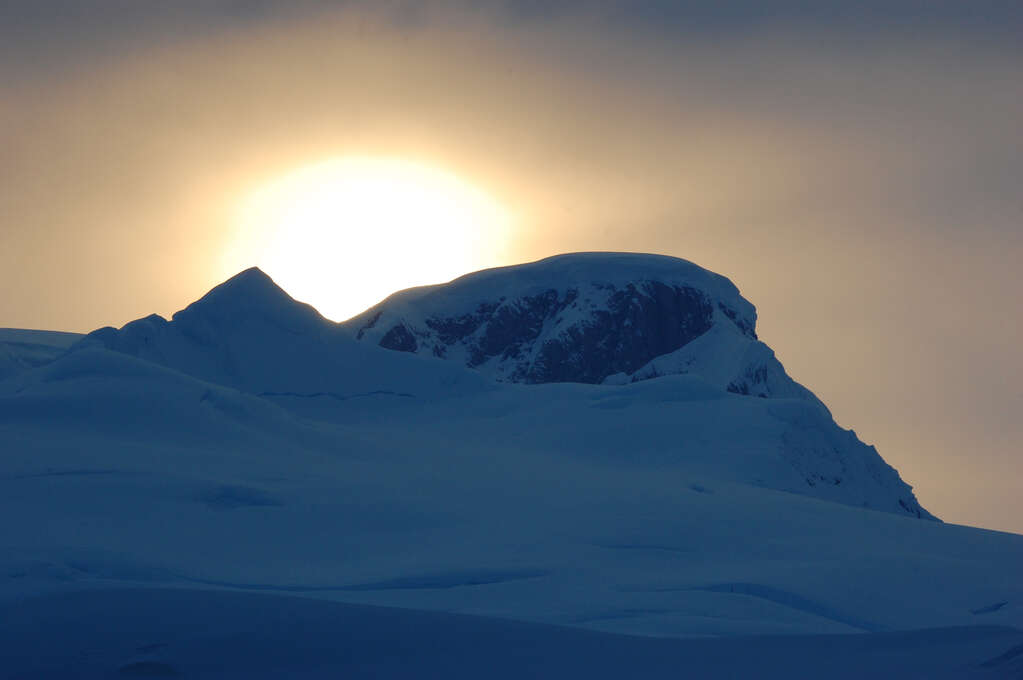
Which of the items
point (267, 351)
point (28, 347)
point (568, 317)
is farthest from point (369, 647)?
point (568, 317)

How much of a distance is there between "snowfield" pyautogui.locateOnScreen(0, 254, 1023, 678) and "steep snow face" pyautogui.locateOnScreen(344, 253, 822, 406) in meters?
43.3

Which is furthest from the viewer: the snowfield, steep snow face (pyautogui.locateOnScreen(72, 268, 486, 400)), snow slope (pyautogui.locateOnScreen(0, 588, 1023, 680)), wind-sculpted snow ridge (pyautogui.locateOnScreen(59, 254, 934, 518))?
steep snow face (pyautogui.locateOnScreen(72, 268, 486, 400))

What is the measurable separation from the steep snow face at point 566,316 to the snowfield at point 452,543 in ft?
142

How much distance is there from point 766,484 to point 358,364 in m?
16.5

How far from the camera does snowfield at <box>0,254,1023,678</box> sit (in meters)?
12.9

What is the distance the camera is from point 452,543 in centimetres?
2025

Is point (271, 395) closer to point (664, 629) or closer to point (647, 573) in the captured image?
point (647, 573)

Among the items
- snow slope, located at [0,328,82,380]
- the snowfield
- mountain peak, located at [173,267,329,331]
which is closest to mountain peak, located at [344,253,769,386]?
snow slope, located at [0,328,82,380]

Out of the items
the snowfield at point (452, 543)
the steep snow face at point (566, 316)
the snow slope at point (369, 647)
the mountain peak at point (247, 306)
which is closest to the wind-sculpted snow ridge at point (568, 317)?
the steep snow face at point (566, 316)

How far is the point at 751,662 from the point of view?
13.0 metres

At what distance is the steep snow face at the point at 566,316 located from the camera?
85312 mm

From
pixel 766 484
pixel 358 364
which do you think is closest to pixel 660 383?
pixel 766 484

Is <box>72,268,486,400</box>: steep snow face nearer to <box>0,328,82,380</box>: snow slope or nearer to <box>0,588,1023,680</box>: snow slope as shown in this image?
<box>0,328,82,380</box>: snow slope

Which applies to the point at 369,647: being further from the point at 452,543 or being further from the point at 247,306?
the point at 247,306
